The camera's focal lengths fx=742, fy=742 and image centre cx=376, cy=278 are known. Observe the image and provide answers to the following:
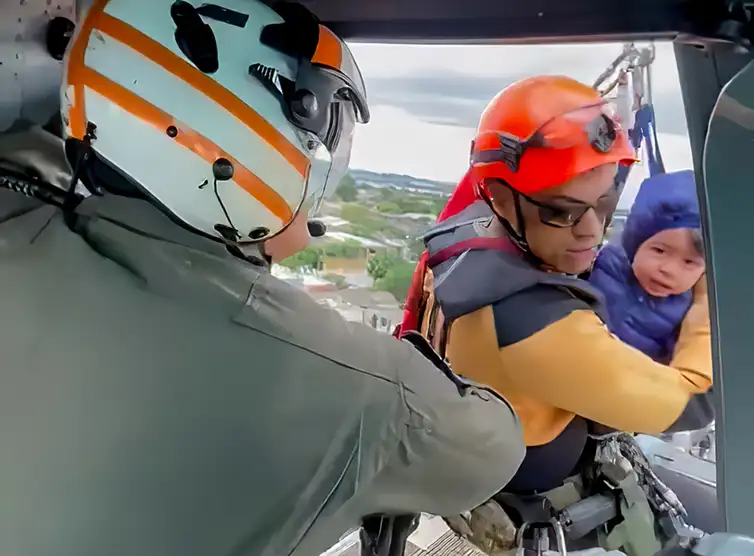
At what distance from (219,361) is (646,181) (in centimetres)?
117

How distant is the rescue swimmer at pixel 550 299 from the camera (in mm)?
1295

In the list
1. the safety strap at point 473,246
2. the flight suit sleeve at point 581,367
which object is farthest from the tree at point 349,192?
the flight suit sleeve at point 581,367

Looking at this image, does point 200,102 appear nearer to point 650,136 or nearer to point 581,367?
point 581,367

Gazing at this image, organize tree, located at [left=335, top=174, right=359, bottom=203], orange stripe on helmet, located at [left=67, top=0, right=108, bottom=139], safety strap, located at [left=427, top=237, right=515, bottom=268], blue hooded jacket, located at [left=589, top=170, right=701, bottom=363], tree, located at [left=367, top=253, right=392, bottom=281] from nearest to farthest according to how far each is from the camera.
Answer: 1. orange stripe on helmet, located at [left=67, top=0, right=108, bottom=139]
2. safety strap, located at [left=427, top=237, right=515, bottom=268]
3. blue hooded jacket, located at [left=589, top=170, right=701, bottom=363]
4. tree, located at [left=335, top=174, right=359, bottom=203]
5. tree, located at [left=367, top=253, right=392, bottom=281]

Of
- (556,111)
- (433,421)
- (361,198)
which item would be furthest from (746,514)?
(361,198)

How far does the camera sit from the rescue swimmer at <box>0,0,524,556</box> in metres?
0.77

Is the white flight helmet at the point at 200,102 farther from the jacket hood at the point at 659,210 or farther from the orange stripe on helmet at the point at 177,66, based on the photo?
the jacket hood at the point at 659,210

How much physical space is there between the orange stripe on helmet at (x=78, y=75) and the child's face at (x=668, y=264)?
113 cm

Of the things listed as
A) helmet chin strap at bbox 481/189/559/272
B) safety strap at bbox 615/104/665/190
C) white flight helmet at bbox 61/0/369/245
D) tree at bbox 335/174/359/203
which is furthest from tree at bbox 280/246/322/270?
safety strap at bbox 615/104/665/190

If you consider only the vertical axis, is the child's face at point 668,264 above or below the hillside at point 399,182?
below

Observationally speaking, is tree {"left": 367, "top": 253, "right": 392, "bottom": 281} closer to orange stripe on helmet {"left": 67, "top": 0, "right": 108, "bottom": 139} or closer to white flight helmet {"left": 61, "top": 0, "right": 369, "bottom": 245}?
white flight helmet {"left": 61, "top": 0, "right": 369, "bottom": 245}

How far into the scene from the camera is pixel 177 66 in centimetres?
87

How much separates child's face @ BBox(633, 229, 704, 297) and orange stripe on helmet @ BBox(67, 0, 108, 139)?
113 centimetres

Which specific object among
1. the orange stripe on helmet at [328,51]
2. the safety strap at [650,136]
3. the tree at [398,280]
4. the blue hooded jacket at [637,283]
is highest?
the safety strap at [650,136]
